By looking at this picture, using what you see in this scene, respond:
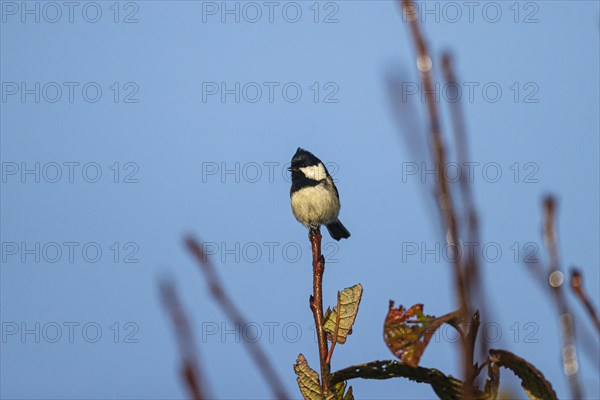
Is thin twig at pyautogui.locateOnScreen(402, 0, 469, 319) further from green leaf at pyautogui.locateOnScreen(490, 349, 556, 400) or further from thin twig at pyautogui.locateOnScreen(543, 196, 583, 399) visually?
green leaf at pyautogui.locateOnScreen(490, 349, 556, 400)

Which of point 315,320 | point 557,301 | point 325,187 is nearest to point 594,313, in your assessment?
point 557,301

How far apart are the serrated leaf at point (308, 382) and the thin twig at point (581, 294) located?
2.76ft

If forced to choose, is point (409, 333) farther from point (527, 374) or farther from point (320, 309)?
point (320, 309)

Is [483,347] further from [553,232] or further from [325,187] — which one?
[325,187]

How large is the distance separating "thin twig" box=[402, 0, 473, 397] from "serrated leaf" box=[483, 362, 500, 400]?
59cm

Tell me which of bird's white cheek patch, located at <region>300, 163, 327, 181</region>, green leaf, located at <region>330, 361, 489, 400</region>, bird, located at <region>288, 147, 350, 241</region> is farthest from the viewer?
bird's white cheek patch, located at <region>300, 163, 327, 181</region>

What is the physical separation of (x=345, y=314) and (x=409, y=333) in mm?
557

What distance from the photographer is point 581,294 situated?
3.61 ft

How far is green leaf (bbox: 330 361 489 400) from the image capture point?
1.61 meters

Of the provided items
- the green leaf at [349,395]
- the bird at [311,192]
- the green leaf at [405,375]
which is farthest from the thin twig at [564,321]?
the bird at [311,192]

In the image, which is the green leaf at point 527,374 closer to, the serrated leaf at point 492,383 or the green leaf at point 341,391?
the serrated leaf at point 492,383

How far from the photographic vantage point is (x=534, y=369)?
4.92ft

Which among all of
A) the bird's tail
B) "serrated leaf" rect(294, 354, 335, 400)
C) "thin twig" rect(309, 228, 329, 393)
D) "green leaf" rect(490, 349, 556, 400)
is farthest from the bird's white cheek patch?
"green leaf" rect(490, 349, 556, 400)

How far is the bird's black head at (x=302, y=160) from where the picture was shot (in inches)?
347
